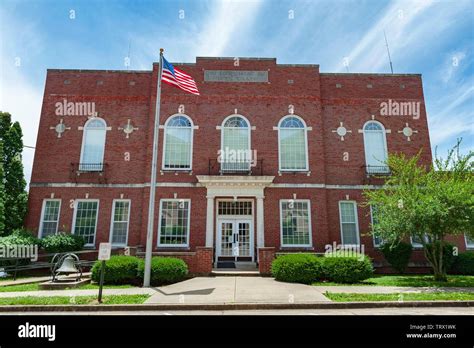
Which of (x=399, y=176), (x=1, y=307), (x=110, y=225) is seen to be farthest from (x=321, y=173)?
(x=1, y=307)

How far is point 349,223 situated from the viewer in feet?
55.5

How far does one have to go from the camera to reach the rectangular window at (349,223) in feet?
54.7

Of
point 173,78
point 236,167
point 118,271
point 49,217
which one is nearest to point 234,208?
point 236,167

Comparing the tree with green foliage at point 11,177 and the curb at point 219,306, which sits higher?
the tree with green foliage at point 11,177

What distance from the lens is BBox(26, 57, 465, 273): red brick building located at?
1631 centimetres

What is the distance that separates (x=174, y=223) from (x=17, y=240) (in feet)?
24.6

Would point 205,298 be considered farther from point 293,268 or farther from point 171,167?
point 171,167

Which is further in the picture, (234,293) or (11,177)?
(11,177)

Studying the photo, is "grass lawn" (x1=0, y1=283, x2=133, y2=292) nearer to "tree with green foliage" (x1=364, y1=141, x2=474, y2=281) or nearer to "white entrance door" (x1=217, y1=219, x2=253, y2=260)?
"white entrance door" (x1=217, y1=219, x2=253, y2=260)

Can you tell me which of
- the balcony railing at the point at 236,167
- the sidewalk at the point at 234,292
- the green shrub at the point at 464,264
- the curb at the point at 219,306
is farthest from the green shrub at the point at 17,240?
the green shrub at the point at 464,264

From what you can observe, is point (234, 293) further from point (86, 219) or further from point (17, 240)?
point (17, 240)

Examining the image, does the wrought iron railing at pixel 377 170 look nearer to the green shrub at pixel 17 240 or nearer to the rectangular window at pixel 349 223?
the rectangular window at pixel 349 223

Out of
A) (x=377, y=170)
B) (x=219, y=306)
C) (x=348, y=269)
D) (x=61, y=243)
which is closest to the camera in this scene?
(x=219, y=306)

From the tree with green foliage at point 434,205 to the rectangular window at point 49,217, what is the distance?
16908 mm
